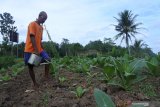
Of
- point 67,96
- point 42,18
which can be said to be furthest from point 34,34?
point 67,96

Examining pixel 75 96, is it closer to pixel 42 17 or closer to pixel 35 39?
pixel 35 39

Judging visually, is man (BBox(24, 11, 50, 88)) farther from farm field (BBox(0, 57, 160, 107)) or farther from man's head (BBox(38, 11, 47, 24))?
farm field (BBox(0, 57, 160, 107))

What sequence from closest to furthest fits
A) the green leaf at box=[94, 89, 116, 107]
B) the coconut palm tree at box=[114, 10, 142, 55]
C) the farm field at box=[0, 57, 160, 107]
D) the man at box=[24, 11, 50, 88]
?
1. the green leaf at box=[94, 89, 116, 107]
2. the farm field at box=[0, 57, 160, 107]
3. the man at box=[24, 11, 50, 88]
4. the coconut palm tree at box=[114, 10, 142, 55]

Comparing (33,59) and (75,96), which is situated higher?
(33,59)

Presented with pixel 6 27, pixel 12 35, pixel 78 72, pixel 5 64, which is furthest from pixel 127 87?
pixel 6 27

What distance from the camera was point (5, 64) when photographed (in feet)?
63.6

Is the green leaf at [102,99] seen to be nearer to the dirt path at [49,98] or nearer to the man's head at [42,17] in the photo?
the dirt path at [49,98]

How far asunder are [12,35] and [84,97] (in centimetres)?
1800

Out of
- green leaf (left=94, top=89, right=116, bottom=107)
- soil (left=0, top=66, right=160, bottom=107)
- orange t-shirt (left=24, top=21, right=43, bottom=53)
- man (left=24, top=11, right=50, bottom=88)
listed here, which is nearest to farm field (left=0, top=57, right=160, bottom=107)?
soil (left=0, top=66, right=160, bottom=107)

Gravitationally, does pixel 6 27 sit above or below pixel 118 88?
above

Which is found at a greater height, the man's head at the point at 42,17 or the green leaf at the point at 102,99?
the man's head at the point at 42,17

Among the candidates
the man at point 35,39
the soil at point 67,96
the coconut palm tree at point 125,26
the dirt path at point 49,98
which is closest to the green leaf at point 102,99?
the soil at point 67,96

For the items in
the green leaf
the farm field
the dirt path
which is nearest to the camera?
the green leaf

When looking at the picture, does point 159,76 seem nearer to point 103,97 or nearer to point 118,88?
point 118,88
